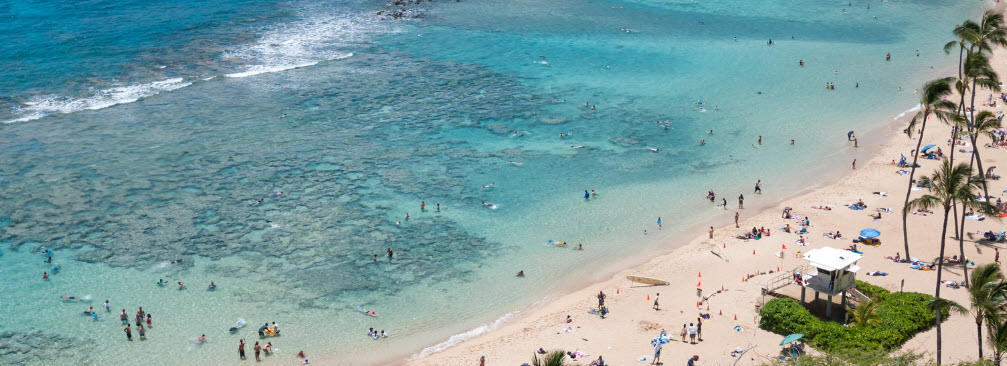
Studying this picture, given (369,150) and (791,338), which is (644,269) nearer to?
(791,338)

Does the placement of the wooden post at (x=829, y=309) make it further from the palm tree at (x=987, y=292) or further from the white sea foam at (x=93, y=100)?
the white sea foam at (x=93, y=100)

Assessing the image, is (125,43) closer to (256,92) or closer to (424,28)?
(256,92)

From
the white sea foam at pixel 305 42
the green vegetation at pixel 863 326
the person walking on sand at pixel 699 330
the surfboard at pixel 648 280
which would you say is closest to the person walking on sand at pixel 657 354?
the person walking on sand at pixel 699 330

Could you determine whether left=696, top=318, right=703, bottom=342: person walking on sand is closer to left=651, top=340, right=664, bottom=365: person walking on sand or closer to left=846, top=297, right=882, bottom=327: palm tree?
left=651, top=340, right=664, bottom=365: person walking on sand

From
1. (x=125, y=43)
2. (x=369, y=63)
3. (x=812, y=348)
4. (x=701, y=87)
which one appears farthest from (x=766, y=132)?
(x=125, y=43)

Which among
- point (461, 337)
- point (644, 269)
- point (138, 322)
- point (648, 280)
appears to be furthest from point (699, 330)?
point (138, 322)

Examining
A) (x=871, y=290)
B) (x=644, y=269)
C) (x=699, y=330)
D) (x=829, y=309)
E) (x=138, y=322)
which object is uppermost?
(x=871, y=290)
